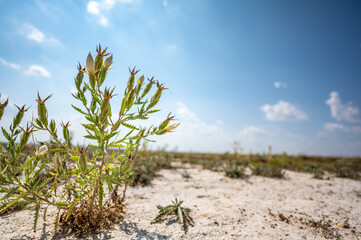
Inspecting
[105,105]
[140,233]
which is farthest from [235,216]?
[105,105]

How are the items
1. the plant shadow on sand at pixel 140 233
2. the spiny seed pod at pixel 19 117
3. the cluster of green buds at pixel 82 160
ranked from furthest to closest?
1. the plant shadow on sand at pixel 140 233
2. the spiny seed pod at pixel 19 117
3. the cluster of green buds at pixel 82 160

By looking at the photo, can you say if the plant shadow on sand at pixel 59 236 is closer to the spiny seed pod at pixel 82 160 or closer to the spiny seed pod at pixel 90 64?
the spiny seed pod at pixel 82 160

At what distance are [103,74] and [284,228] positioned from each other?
2.49 metres

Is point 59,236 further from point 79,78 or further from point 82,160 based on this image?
point 79,78

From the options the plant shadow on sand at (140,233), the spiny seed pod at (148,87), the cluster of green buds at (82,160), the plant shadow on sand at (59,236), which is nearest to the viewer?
the cluster of green buds at (82,160)

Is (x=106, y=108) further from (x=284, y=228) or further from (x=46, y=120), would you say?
(x=284, y=228)

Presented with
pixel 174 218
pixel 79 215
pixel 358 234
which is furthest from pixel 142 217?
pixel 358 234

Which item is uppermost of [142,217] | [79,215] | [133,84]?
[133,84]

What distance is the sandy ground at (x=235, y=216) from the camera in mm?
1903

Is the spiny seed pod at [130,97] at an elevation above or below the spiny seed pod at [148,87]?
below

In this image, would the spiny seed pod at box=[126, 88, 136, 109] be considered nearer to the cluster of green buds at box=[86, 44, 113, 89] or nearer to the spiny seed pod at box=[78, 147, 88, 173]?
the cluster of green buds at box=[86, 44, 113, 89]

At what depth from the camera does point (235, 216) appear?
7.84 ft

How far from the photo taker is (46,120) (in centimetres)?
139

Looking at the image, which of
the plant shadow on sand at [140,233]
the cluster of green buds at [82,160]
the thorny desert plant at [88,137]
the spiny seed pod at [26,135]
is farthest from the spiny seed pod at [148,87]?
the plant shadow on sand at [140,233]
